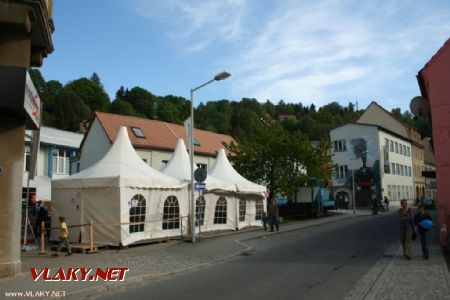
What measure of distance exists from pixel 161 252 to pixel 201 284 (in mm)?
6173

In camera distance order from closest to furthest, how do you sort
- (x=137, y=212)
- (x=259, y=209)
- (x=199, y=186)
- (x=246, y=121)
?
(x=137, y=212), (x=199, y=186), (x=259, y=209), (x=246, y=121)

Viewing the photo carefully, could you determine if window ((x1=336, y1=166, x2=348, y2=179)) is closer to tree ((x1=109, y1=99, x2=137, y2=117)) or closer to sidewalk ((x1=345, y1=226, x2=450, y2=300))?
tree ((x1=109, y1=99, x2=137, y2=117))

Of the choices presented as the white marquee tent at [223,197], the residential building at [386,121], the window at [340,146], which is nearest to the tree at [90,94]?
the window at [340,146]

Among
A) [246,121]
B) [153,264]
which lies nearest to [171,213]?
[153,264]

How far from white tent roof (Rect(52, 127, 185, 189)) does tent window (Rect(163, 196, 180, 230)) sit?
66cm

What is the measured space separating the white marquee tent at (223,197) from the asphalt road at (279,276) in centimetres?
595

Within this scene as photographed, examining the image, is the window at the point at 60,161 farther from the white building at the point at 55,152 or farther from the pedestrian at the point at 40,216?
the pedestrian at the point at 40,216

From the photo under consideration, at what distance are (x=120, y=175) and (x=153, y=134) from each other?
26725 millimetres

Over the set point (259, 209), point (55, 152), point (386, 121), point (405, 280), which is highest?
point (386, 121)

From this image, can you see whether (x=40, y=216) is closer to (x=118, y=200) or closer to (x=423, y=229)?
(x=118, y=200)

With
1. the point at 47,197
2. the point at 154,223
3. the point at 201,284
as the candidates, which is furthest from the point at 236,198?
the point at 201,284

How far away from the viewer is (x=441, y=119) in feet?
58.4

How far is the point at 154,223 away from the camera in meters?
19.5

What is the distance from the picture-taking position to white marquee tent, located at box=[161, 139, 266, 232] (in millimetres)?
23172
